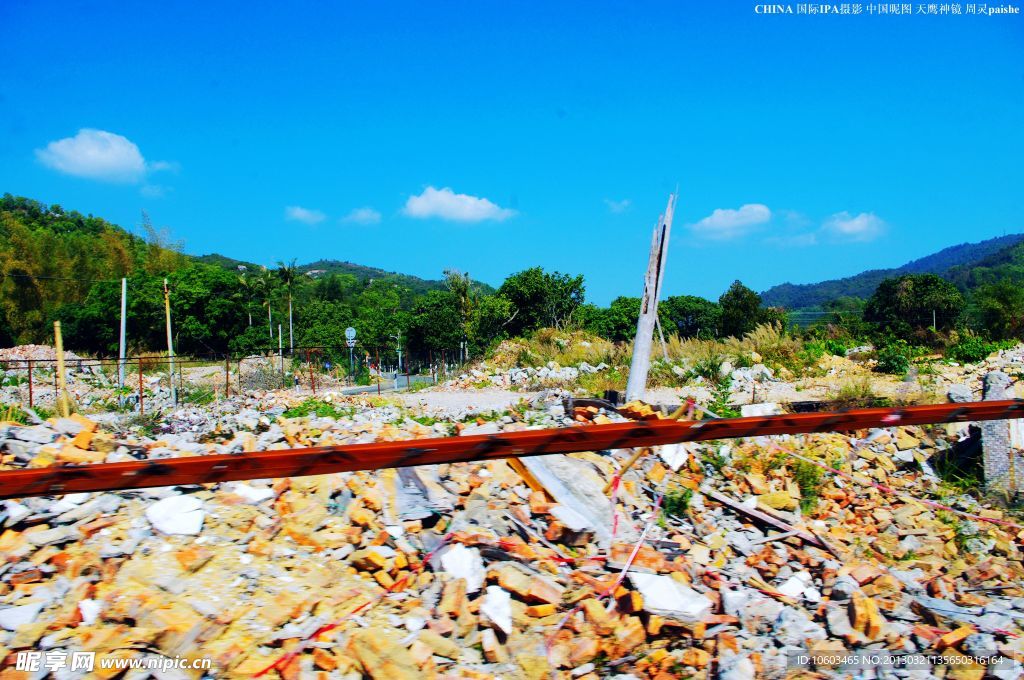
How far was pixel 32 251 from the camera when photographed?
40.4 metres

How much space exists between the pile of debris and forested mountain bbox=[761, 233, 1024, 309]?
268 feet

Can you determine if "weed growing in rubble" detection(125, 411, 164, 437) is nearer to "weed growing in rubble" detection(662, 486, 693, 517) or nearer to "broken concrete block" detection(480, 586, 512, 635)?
"weed growing in rubble" detection(662, 486, 693, 517)

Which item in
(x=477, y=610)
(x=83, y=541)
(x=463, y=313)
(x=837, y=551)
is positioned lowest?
(x=837, y=551)

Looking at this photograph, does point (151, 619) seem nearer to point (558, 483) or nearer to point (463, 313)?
point (558, 483)

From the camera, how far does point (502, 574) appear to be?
Result: 2344 mm

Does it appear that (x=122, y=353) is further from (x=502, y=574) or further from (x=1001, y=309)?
(x=1001, y=309)

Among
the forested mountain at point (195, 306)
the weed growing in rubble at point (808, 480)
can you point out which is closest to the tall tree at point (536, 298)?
the forested mountain at point (195, 306)

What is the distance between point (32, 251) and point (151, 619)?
47981 mm

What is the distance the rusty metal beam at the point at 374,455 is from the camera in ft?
3.94

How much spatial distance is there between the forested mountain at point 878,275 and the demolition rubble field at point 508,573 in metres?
81.6

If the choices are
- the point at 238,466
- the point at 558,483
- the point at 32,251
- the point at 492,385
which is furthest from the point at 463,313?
the point at 238,466

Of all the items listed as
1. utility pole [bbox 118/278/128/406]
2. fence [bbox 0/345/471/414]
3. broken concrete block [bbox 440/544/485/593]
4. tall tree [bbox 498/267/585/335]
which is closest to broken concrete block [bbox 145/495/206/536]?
broken concrete block [bbox 440/544/485/593]

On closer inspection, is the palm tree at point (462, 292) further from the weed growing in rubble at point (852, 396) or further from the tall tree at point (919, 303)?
the weed growing in rubble at point (852, 396)

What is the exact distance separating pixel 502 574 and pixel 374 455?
1252 millimetres
